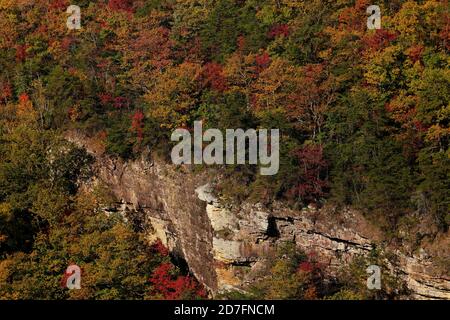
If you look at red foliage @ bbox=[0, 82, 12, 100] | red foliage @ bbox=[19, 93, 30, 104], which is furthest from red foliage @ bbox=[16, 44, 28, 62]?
red foliage @ bbox=[19, 93, 30, 104]

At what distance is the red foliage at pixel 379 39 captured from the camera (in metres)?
37.9

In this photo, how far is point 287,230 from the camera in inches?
1382

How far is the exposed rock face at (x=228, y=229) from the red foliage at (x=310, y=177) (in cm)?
93

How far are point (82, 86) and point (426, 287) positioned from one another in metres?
27.6

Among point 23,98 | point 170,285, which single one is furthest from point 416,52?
point 23,98

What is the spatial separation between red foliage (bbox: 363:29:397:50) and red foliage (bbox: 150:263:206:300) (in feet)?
59.7

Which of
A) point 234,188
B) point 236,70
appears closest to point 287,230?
point 234,188

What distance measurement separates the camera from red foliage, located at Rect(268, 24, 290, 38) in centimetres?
4375

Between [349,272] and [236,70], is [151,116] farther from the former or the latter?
[349,272]

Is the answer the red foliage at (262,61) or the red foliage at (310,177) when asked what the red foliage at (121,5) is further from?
the red foliage at (310,177)

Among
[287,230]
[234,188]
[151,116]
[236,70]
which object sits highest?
[236,70]

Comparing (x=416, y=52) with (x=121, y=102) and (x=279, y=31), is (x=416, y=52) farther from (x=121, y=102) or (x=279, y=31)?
(x=121, y=102)

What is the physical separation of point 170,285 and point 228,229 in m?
4.66

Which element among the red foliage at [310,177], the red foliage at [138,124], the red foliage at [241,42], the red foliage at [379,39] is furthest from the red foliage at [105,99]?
the red foliage at [379,39]
